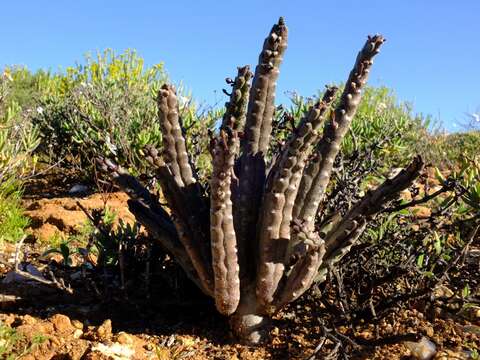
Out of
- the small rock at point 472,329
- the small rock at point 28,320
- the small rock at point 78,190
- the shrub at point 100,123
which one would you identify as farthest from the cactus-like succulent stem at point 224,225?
the small rock at point 78,190

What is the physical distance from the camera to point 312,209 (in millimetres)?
2467

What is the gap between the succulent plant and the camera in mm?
2260

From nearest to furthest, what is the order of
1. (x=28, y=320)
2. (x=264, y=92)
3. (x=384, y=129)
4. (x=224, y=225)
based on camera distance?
(x=224, y=225), (x=264, y=92), (x=28, y=320), (x=384, y=129)

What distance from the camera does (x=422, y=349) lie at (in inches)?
99.3

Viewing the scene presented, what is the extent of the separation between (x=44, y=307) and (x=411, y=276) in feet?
6.30

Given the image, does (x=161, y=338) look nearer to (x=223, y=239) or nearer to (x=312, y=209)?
(x=223, y=239)

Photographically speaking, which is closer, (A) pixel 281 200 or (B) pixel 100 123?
(A) pixel 281 200

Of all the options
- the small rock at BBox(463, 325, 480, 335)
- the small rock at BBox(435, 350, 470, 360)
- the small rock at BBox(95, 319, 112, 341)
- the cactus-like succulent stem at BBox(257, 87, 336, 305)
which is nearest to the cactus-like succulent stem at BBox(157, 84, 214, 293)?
the cactus-like succulent stem at BBox(257, 87, 336, 305)

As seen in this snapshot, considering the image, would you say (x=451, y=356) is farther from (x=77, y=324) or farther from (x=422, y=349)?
(x=77, y=324)

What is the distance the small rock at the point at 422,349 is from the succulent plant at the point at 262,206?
20.1 inches

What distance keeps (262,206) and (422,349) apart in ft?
3.10

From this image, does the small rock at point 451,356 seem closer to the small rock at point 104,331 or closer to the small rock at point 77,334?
the small rock at point 104,331

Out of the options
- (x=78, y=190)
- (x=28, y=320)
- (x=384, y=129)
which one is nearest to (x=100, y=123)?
(x=78, y=190)

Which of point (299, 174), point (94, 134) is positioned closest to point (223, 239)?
point (299, 174)
